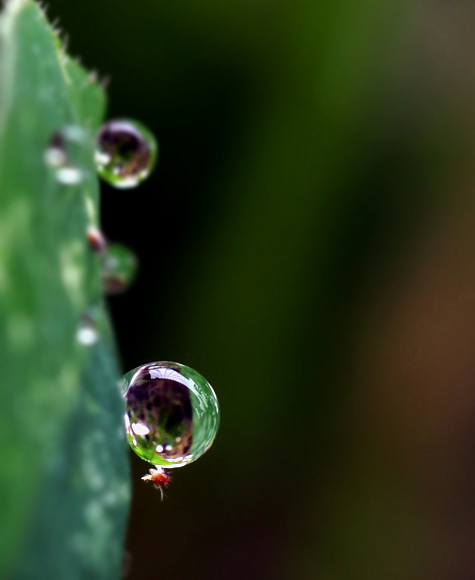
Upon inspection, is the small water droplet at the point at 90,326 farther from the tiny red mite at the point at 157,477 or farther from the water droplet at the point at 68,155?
the tiny red mite at the point at 157,477

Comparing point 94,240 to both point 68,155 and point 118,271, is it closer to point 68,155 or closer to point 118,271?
point 68,155

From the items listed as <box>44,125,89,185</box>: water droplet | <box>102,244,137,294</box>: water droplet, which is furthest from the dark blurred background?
<box>44,125,89,185</box>: water droplet

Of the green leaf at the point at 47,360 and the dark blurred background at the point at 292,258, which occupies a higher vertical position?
the green leaf at the point at 47,360

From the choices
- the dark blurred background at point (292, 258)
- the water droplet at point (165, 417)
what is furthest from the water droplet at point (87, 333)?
the dark blurred background at point (292, 258)

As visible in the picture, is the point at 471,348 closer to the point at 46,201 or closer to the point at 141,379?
the point at 141,379

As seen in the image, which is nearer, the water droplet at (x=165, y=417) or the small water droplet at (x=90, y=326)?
the small water droplet at (x=90, y=326)

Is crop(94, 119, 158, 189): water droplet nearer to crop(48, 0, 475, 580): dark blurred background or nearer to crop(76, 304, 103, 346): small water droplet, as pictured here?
crop(76, 304, 103, 346): small water droplet

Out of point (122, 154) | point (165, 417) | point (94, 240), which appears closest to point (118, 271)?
point (122, 154)
